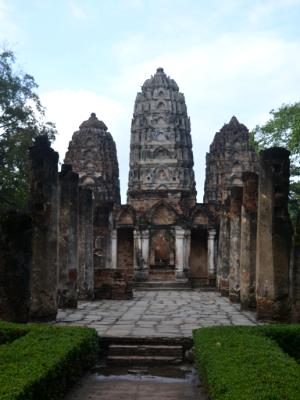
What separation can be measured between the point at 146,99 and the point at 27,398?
36394 mm

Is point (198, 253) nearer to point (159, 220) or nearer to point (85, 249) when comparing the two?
point (159, 220)

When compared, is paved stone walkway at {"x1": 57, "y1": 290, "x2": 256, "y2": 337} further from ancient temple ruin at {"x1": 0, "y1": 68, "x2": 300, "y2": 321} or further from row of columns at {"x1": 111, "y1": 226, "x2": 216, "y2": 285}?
row of columns at {"x1": 111, "y1": 226, "x2": 216, "y2": 285}

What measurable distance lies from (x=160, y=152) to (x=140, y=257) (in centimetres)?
1524

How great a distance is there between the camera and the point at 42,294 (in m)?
9.79

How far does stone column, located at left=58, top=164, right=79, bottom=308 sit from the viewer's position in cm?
1274

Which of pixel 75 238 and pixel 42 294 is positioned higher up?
pixel 75 238

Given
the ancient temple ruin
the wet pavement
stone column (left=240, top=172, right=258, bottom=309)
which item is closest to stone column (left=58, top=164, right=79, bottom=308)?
the ancient temple ruin

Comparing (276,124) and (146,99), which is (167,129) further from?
(276,124)

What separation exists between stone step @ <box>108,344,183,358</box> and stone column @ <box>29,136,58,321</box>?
2.56 metres

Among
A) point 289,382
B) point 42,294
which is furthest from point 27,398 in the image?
point 42,294

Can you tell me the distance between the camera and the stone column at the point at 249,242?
12289mm

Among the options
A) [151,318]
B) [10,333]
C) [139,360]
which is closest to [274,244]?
[151,318]

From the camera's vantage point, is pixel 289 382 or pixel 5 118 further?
pixel 5 118

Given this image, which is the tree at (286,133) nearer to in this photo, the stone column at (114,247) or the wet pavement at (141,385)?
the stone column at (114,247)
